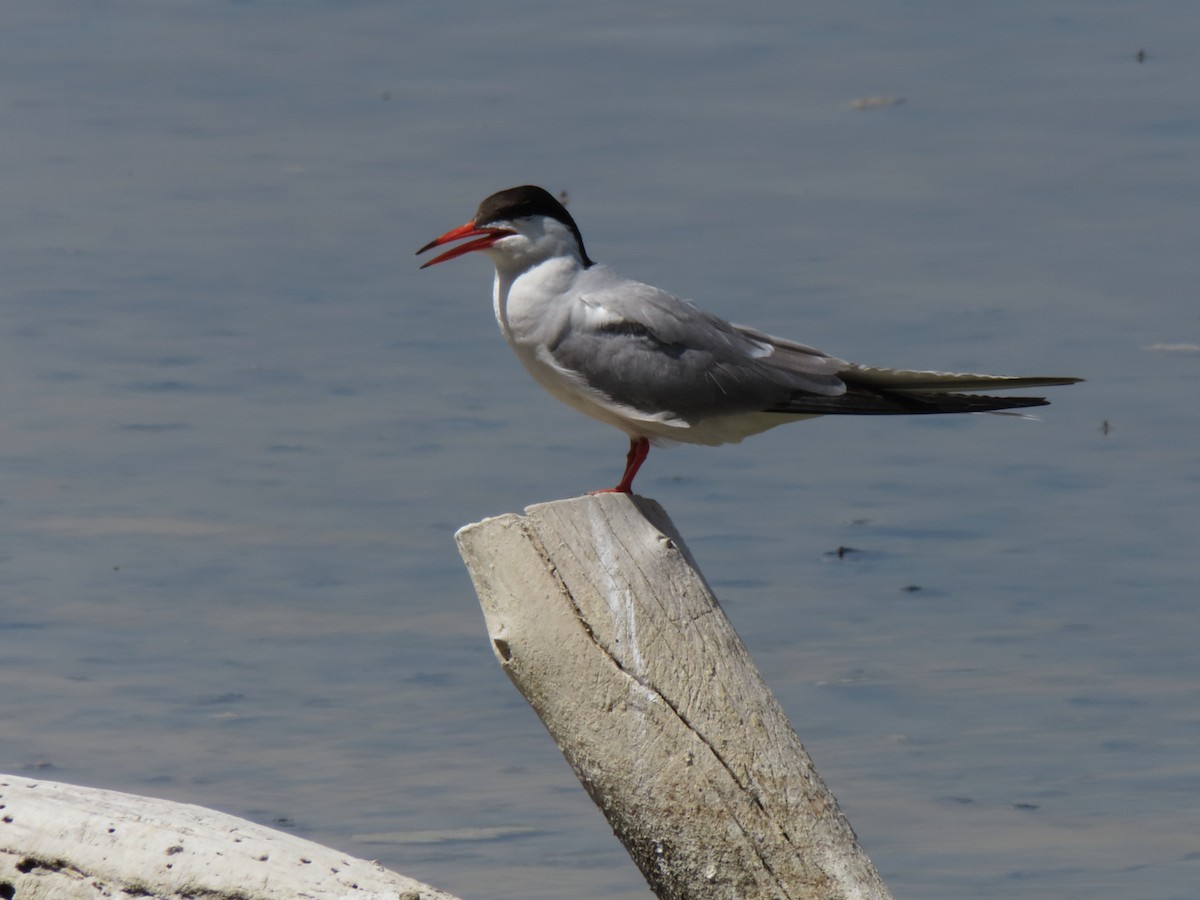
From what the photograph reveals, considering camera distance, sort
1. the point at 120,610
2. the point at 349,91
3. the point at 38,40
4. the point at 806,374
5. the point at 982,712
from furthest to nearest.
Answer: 1. the point at 38,40
2. the point at 349,91
3. the point at 120,610
4. the point at 982,712
5. the point at 806,374

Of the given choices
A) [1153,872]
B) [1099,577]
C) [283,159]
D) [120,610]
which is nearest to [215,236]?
[283,159]

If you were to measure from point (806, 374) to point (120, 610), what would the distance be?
4.91 metres

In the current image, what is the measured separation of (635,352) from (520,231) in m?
0.50

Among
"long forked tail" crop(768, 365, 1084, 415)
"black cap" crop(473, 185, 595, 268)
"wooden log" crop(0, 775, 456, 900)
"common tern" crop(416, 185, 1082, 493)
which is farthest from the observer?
"black cap" crop(473, 185, 595, 268)

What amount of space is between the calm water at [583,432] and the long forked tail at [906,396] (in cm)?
252

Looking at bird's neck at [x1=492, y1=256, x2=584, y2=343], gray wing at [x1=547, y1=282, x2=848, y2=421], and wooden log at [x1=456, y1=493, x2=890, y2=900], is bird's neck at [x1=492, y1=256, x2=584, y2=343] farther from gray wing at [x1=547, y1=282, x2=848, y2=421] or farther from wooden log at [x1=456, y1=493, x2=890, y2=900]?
wooden log at [x1=456, y1=493, x2=890, y2=900]

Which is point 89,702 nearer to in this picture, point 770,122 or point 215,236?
point 215,236

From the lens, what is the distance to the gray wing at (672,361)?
20.2 ft

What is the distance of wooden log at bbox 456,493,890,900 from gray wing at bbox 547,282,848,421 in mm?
1178

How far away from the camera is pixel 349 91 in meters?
17.2

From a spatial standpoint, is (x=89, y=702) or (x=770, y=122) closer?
(x=89, y=702)

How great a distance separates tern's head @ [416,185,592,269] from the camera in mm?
6262

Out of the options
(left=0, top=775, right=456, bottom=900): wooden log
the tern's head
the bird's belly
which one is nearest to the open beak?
the tern's head

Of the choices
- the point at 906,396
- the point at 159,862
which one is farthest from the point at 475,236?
the point at 159,862
